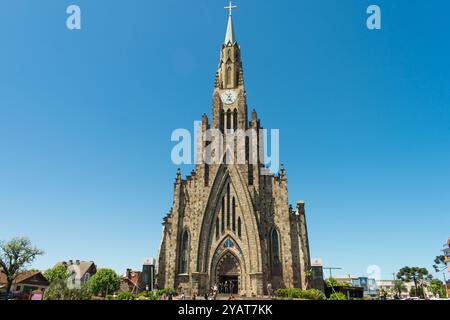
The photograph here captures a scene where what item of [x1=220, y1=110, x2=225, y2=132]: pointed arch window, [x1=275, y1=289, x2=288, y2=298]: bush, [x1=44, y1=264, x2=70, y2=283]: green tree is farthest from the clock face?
[x1=44, y1=264, x2=70, y2=283]: green tree

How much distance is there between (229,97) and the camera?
5081cm

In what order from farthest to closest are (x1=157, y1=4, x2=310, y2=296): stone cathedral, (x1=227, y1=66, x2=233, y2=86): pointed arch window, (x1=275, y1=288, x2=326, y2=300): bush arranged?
(x1=227, y1=66, x2=233, y2=86): pointed arch window, (x1=157, y1=4, x2=310, y2=296): stone cathedral, (x1=275, y1=288, x2=326, y2=300): bush

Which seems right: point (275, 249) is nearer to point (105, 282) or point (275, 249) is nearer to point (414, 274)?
point (105, 282)

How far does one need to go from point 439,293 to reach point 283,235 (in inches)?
2472

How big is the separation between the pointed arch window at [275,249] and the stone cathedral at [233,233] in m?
0.13

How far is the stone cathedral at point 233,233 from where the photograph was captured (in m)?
39.8

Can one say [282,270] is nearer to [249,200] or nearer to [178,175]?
[249,200]

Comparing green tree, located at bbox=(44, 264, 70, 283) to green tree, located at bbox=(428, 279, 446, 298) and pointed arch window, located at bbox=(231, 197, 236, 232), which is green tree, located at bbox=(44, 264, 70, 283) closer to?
pointed arch window, located at bbox=(231, 197, 236, 232)

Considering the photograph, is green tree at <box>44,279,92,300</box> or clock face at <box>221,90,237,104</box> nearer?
green tree at <box>44,279,92,300</box>

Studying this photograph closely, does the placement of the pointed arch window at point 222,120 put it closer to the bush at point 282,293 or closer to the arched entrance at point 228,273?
the arched entrance at point 228,273

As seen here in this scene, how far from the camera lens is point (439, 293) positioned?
3059 inches

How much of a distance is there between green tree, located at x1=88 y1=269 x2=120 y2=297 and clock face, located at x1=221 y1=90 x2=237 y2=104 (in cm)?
3733

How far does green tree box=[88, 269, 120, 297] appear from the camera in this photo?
55469 mm
